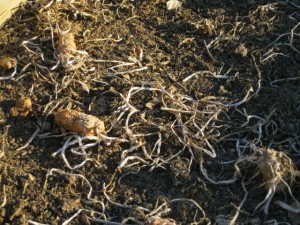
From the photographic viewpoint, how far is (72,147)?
265 cm

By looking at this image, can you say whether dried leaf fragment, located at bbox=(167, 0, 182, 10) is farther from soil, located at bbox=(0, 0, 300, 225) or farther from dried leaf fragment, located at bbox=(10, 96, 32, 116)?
dried leaf fragment, located at bbox=(10, 96, 32, 116)

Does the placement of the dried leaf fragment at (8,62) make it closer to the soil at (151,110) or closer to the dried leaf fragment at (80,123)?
the soil at (151,110)

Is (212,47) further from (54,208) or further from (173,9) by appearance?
(54,208)

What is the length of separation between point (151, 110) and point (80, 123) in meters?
0.34

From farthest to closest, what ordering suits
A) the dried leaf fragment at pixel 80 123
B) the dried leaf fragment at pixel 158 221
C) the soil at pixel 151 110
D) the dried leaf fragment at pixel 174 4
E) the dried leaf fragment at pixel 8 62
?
the dried leaf fragment at pixel 174 4, the dried leaf fragment at pixel 8 62, the dried leaf fragment at pixel 80 123, the soil at pixel 151 110, the dried leaf fragment at pixel 158 221

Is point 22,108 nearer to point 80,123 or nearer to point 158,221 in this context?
point 80,123

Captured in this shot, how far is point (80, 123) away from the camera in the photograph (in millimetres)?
2660

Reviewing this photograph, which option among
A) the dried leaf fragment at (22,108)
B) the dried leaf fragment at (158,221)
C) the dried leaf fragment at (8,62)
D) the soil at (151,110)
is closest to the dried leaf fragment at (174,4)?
the soil at (151,110)

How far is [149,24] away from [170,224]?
1241 mm

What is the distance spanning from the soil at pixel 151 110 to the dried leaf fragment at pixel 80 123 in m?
0.03

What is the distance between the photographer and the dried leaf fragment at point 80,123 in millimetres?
2656

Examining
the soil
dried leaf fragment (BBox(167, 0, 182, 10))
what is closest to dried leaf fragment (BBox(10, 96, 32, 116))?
the soil

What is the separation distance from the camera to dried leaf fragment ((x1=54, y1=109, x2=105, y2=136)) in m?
2.66

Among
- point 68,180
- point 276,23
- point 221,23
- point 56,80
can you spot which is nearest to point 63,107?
point 56,80
